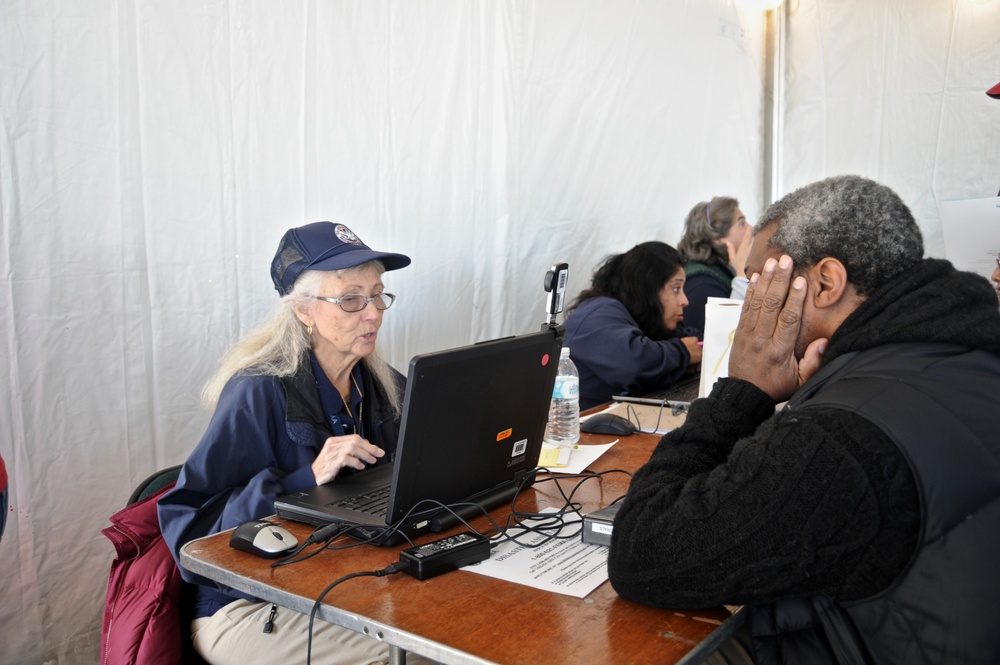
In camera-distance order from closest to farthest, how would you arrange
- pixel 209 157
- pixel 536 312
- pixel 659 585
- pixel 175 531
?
1. pixel 659 585
2. pixel 175 531
3. pixel 209 157
4. pixel 536 312

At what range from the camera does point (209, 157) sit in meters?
2.33

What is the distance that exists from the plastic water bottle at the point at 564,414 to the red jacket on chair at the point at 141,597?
92 centimetres

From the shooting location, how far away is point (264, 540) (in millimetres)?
1334


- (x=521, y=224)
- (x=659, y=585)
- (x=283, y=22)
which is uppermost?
(x=283, y=22)

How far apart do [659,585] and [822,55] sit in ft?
14.6

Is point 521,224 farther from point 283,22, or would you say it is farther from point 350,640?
point 350,640

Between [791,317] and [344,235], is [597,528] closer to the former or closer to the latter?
[791,317]

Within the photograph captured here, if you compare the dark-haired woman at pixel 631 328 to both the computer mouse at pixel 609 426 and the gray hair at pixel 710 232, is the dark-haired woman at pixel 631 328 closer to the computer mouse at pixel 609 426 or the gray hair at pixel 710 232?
the gray hair at pixel 710 232

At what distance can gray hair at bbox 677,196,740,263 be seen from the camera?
4320 millimetres

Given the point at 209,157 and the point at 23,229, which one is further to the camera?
the point at 209,157

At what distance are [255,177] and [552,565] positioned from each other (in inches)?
64.3

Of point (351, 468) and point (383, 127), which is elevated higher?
point (383, 127)

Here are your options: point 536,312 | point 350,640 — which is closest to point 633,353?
point 536,312

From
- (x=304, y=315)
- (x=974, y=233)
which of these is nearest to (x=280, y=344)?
(x=304, y=315)
